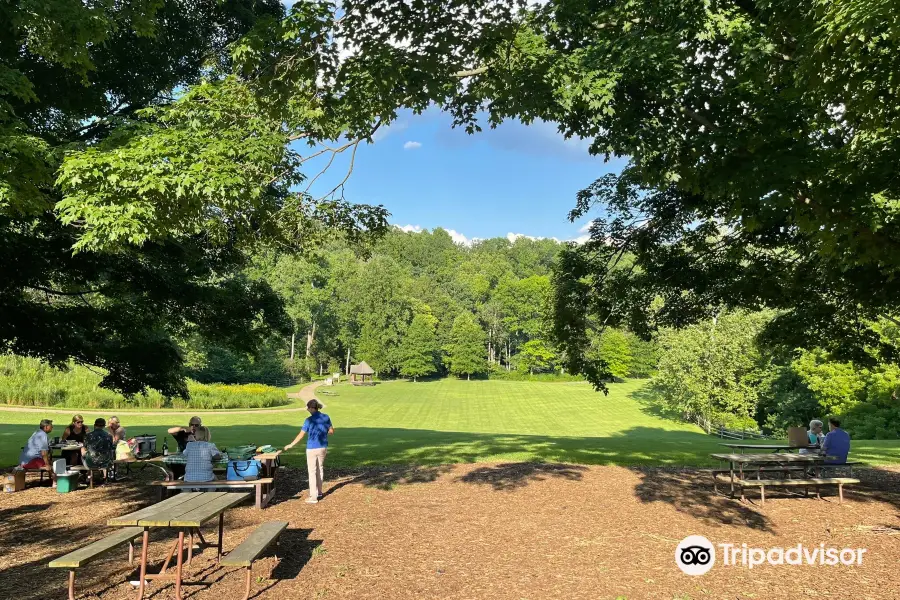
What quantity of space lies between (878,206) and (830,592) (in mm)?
4032

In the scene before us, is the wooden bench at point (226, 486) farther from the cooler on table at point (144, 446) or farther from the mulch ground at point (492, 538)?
the cooler on table at point (144, 446)

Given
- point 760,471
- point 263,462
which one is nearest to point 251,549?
point 263,462

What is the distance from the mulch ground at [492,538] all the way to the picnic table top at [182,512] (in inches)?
26.0

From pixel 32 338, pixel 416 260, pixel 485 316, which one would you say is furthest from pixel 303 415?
pixel 416 260

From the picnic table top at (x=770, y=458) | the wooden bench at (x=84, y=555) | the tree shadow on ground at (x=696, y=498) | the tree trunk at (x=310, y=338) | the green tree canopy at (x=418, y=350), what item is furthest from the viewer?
the tree trunk at (x=310, y=338)

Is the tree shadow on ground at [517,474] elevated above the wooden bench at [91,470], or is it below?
below

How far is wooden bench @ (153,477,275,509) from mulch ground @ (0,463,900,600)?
0.99ft

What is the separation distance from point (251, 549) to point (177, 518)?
27.5 inches

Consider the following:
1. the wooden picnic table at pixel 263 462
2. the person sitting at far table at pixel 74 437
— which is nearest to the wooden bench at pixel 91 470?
the person sitting at far table at pixel 74 437

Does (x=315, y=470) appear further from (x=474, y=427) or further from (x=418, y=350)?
(x=418, y=350)

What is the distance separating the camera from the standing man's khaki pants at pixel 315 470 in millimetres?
9062

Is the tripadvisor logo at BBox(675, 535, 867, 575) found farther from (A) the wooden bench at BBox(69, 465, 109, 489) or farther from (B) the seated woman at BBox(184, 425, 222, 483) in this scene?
(A) the wooden bench at BBox(69, 465, 109, 489)

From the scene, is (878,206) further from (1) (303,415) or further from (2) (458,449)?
(1) (303,415)

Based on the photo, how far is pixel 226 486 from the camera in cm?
846
